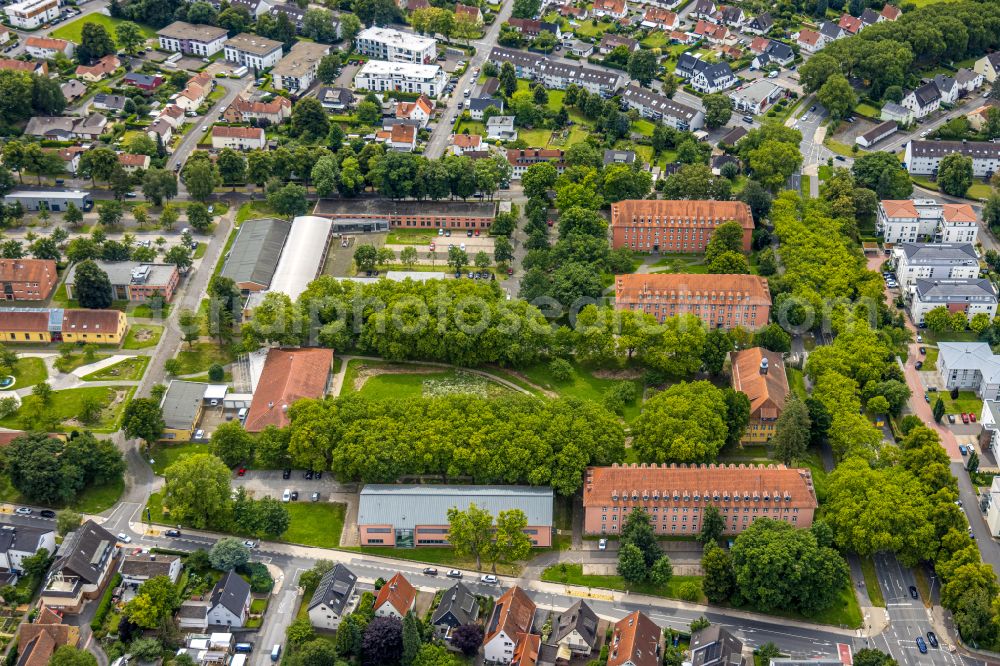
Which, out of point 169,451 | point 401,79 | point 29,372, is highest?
point 169,451

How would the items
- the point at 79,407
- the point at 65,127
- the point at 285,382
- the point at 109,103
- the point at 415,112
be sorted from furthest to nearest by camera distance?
the point at 109,103
the point at 415,112
the point at 65,127
the point at 79,407
the point at 285,382

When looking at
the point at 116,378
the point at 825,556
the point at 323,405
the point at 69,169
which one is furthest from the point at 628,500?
the point at 69,169

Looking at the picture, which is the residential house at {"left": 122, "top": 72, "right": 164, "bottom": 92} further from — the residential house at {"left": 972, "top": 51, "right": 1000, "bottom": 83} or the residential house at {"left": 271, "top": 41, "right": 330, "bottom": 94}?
the residential house at {"left": 972, "top": 51, "right": 1000, "bottom": 83}

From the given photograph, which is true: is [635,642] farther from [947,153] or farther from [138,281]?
[947,153]

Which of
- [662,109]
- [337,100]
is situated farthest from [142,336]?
[662,109]

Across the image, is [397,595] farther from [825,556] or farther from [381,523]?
[825,556]

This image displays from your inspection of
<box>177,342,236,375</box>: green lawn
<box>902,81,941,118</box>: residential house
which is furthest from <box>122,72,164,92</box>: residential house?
<box>902,81,941,118</box>: residential house
